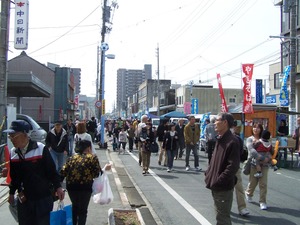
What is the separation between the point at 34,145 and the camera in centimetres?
422

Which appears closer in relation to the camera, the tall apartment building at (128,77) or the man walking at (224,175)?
the man walking at (224,175)

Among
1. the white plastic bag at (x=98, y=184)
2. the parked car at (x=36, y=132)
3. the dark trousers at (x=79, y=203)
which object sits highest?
the parked car at (x=36, y=132)

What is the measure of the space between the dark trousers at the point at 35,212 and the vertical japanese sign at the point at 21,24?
39.8 feet

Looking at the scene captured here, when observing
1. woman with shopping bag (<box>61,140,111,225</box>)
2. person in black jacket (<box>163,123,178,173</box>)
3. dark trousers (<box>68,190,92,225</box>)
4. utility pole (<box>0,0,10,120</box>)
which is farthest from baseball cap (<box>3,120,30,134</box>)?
person in black jacket (<box>163,123,178,173</box>)

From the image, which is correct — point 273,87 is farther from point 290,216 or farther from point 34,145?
point 34,145

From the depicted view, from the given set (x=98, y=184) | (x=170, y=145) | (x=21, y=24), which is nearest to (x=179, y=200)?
(x=98, y=184)

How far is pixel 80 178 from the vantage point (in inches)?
202

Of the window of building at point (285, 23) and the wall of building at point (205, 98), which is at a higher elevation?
the window of building at point (285, 23)

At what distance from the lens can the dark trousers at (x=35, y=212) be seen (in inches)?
163

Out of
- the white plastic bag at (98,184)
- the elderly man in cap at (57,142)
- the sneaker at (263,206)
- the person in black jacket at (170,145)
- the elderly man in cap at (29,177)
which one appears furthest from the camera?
the person in black jacket at (170,145)

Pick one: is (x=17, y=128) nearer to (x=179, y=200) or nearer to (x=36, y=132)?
(x=36, y=132)

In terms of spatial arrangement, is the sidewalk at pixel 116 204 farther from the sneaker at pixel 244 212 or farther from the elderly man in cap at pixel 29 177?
the elderly man in cap at pixel 29 177

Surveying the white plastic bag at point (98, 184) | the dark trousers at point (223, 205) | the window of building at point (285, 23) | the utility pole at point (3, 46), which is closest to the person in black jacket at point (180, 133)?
the utility pole at point (3, 46)

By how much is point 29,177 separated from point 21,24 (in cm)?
1236
